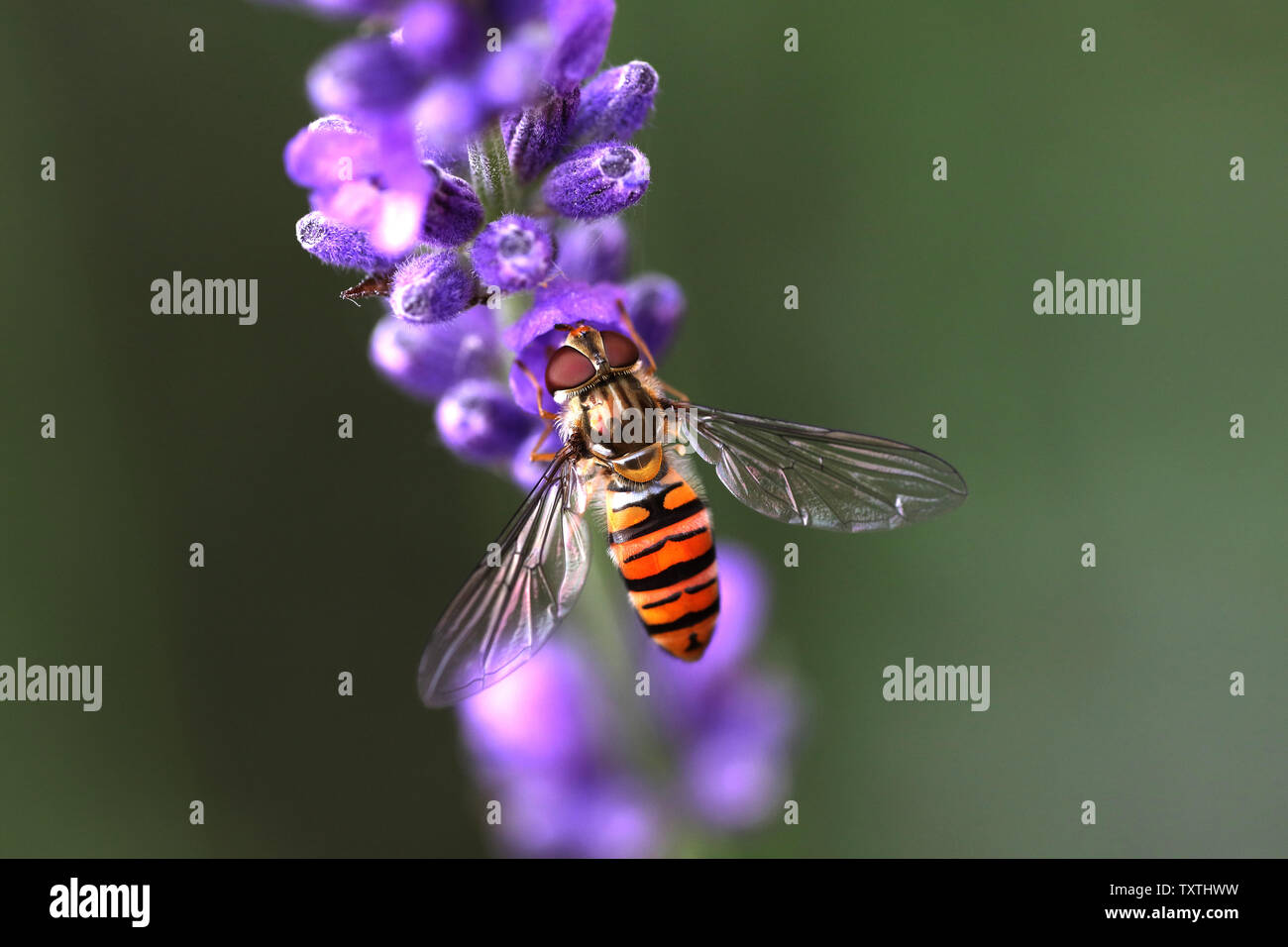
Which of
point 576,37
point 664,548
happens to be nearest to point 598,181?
point 576,37

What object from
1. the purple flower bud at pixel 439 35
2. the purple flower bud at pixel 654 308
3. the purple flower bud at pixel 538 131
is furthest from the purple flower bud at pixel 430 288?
the purple flower bud at pixel 654 308

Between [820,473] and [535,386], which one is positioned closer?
[535,386]

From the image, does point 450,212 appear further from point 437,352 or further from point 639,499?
point 639,499

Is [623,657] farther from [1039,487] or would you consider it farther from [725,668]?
[1039,487]

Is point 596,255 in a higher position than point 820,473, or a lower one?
higher

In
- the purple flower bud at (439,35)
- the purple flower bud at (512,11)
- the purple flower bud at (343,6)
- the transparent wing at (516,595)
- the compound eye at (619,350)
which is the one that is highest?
the purple flower bud at (512,11)

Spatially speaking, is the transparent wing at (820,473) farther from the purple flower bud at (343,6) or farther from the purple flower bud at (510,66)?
the purple flower bud at (343,6)

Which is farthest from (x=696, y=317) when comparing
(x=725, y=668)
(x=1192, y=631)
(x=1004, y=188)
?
(x=1192, y=631)
